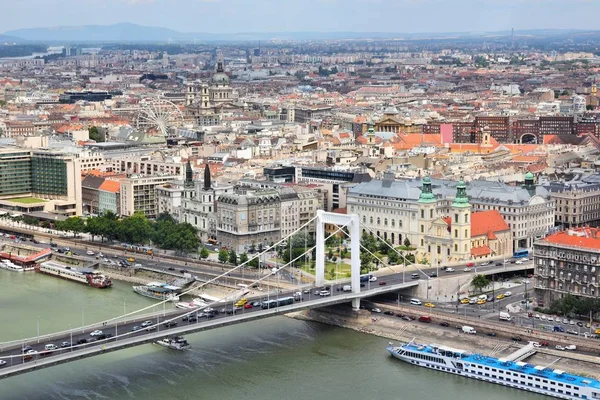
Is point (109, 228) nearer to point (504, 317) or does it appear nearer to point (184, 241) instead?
point (184, 241)

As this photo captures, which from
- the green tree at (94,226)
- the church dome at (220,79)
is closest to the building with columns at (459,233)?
the green tree at (94,226)

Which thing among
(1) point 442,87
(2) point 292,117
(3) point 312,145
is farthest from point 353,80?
(3) point 312,145

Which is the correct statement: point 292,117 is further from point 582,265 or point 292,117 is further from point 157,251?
point 582,265

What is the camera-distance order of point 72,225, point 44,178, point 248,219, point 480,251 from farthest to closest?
1. point 44,178
2. point 72,225
3. point 248,219
4. point 480,251

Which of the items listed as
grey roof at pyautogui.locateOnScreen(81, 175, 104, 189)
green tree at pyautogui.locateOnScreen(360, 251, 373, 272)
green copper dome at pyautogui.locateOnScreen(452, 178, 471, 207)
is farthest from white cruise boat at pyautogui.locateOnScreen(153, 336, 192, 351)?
grey roof at pyautogui.locateOnScreen(81, 175, 104, 189)

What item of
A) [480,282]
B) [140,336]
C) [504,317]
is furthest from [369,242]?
[140,336]
